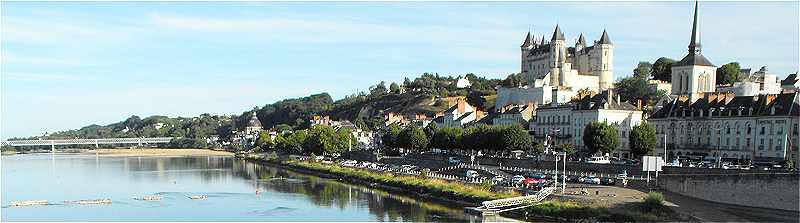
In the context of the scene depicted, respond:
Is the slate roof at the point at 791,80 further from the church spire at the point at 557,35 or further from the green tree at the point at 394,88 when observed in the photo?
the green tree at the point at 394,88

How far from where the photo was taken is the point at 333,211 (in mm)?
43344

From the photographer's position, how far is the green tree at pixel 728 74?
8456cm

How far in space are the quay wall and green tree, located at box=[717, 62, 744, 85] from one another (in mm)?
51617

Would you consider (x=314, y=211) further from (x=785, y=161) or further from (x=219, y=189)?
(x=785, y=161)

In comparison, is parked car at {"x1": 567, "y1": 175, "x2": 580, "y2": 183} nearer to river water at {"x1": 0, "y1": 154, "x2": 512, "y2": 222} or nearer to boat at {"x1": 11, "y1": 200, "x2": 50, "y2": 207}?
river water at {"x1": 0, "y1": 154, "x2": 512, "y2": 222}

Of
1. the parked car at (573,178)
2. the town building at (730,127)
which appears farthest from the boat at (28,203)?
the town building at (730,127)

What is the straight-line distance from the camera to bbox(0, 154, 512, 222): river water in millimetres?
40500

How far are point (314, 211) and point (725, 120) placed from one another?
2415cm

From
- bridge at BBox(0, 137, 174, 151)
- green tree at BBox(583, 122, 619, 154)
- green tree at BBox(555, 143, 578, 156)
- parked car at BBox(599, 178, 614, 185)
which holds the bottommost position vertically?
bridge at BBox(0, 137, 174, 151)

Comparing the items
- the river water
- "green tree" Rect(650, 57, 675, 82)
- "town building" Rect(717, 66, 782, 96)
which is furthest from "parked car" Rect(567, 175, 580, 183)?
"green tree" Rect(650, 57, 675, 82)

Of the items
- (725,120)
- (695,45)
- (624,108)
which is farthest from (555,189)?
(695,45)

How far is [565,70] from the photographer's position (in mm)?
100625

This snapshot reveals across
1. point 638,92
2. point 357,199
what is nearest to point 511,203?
point 357,199

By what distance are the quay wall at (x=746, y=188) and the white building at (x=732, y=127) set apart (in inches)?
389
